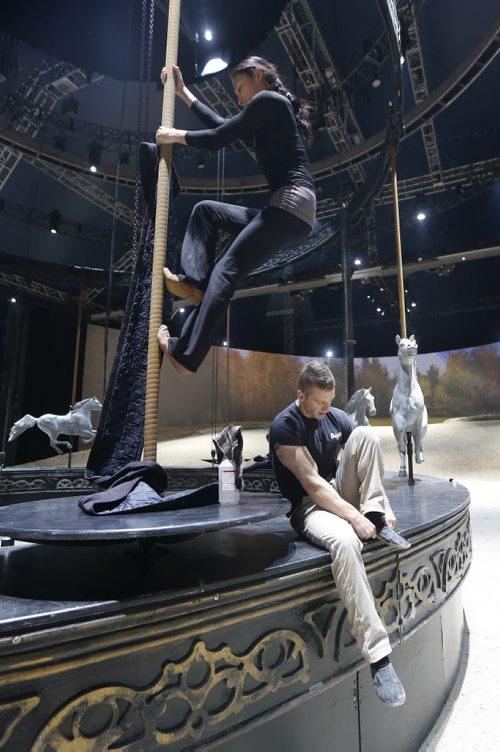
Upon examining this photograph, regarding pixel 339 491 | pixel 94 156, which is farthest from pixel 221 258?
pixel 94 156

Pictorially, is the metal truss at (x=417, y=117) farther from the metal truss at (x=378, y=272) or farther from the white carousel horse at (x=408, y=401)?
the white carousel horse at (x=408, y=401)

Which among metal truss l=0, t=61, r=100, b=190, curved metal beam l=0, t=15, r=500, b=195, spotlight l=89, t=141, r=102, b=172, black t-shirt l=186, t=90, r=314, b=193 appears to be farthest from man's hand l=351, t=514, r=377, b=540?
spotlight l=89, t=141, r=102, b=172

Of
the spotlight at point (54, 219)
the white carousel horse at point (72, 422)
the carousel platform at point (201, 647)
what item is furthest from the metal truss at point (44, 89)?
the carousel platform at point (201, 647)

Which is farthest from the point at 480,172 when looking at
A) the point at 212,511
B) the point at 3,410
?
the point at 3,410

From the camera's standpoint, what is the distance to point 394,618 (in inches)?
61.1

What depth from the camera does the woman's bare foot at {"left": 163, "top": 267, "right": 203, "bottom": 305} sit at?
1647 millimetres

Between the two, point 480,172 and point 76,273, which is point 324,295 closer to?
point 480,172

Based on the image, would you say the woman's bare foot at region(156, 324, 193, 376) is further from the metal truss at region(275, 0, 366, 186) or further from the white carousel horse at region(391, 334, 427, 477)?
the metal truss at region(275, 0, 366, 186)

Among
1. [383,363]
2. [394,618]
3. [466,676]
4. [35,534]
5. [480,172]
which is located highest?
[480,172]

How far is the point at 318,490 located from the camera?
1507mm

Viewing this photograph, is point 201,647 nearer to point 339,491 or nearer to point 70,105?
point 339,491

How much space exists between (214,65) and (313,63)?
5.75m

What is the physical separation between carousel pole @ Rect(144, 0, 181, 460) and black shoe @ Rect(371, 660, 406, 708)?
94cm

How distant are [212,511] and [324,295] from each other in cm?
1259
